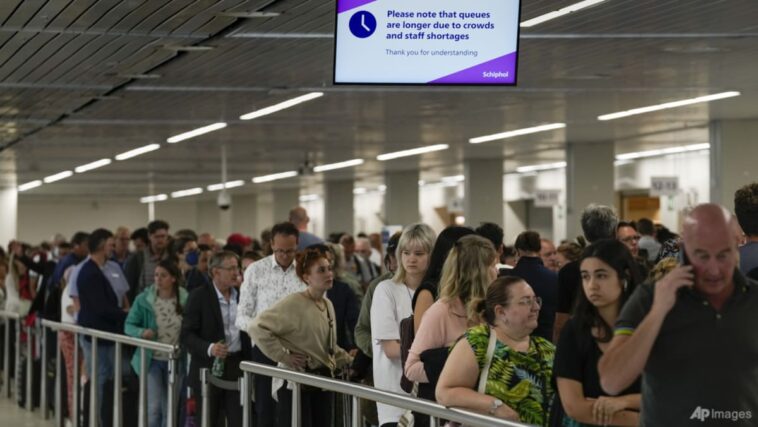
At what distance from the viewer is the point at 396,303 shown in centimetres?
722

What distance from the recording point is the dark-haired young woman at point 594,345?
433 centimetres

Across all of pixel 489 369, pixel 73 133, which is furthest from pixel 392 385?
pixel 73 133

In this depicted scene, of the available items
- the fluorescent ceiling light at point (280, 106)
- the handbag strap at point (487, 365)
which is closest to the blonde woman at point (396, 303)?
the handbag strap at point (487, 365)

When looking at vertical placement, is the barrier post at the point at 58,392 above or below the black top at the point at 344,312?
below

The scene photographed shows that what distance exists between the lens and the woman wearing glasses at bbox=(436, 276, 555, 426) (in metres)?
5.13

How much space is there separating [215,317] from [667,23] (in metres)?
4.60

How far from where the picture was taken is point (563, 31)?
1163 cm

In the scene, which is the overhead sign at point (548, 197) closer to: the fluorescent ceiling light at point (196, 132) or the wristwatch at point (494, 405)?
the fluorescent ceiling light at point (196, 132)

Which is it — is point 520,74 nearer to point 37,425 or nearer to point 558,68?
point 558,68

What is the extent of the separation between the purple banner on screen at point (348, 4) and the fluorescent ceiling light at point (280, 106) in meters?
7.28

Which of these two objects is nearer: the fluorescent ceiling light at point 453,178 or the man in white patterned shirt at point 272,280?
the man in white patterned shirt at point 272,280

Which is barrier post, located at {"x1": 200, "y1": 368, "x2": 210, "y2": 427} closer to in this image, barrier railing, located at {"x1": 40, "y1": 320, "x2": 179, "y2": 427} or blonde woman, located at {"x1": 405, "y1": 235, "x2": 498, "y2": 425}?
barrier railing, located at {"x1": 40, "y1": 320, "x2": 179, "y2": 427}

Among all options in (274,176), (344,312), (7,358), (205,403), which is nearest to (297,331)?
(205,403)

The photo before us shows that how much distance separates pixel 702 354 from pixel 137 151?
878 inches
